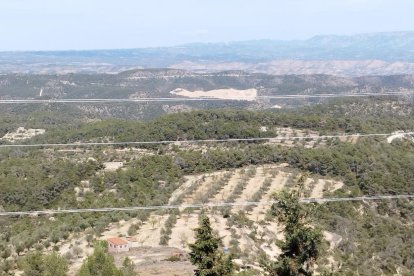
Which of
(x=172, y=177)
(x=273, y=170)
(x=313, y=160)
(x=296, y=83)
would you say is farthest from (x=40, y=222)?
(x=296, y=83)

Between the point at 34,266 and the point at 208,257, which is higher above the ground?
the point at 208,257

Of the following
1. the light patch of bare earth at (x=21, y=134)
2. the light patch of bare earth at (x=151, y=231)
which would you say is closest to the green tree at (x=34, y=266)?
the light patch of bare earth at (x=151, y=231)

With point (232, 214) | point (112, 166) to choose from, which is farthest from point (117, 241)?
point (112, 166)

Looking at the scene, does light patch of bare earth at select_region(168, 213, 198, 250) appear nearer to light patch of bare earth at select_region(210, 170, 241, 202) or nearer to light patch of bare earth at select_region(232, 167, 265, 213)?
light patch of bare earth at select_region(232, 167, 265, 213)

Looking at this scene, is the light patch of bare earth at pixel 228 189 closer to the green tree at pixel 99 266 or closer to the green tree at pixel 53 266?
the green tree at pixel 53 266

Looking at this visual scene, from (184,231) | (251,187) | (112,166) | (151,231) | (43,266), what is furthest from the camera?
(112,166)

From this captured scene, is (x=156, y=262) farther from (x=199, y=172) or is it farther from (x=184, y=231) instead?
(x=199, y=172)

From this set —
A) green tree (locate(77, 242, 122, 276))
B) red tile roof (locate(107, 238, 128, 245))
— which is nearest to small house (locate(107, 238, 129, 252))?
red tile roof (locate(107, 238, 128, 245))
